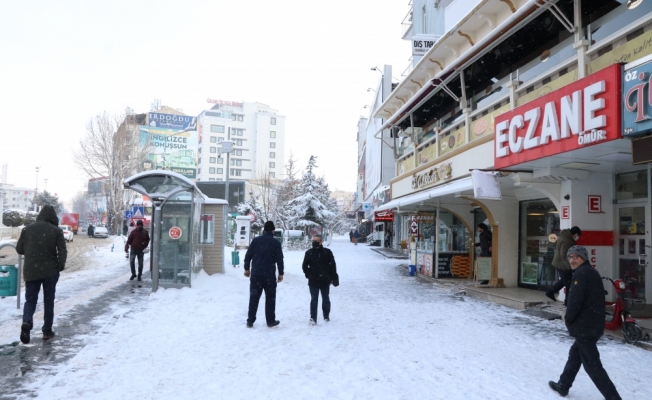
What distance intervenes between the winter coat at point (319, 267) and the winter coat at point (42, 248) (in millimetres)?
3708

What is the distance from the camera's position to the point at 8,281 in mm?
8258

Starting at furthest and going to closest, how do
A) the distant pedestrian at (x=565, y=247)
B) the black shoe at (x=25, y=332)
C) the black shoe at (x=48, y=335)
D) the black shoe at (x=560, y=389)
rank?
the distant pedestrian at (x=565, y=247), the black shoe at (x=48, y=335), the black shoe at (x=25, y=332), the black shoe at (x=560, y=389)

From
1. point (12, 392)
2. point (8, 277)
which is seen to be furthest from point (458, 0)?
point (12, 392)

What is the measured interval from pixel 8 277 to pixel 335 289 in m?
7.70

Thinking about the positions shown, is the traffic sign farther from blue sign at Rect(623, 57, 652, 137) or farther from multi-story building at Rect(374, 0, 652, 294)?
blue sign at Rect(623, 57, 652, 137)

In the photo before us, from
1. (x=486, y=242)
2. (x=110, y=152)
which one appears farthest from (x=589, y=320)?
(x=110, y=152)

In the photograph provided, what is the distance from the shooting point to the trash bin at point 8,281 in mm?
8242

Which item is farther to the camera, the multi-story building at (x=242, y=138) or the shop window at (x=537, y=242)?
the multi-story building at (x=242, y=138)

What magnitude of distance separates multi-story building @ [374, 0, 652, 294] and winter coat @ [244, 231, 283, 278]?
14.5ft

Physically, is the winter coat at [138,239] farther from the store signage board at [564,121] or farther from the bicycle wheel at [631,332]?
the bicycle wheel at [631,332]

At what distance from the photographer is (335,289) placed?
1348cm

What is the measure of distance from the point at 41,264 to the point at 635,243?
394 inches

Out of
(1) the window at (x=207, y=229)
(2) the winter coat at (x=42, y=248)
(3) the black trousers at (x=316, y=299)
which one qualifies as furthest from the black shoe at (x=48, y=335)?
(1) the window at (x=207, y=229)

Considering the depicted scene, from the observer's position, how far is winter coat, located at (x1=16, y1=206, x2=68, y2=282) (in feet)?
21.6
